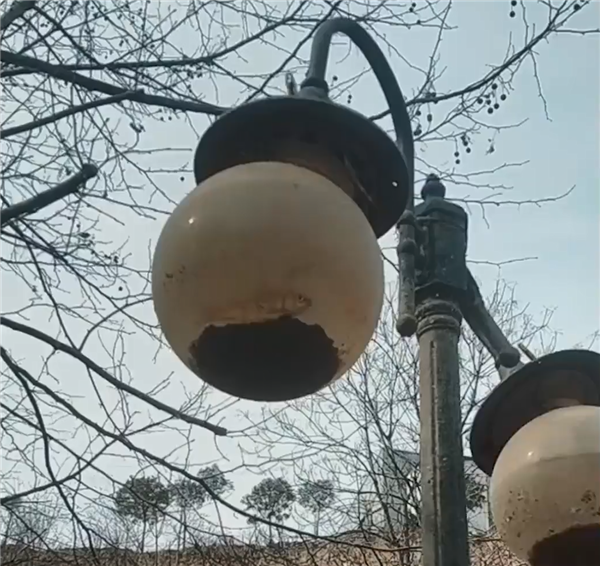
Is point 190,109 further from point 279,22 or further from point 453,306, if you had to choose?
point 453,306

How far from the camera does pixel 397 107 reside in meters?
1.93

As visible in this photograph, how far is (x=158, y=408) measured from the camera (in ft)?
12.2

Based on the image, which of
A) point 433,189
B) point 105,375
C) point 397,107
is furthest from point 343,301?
point 105,375

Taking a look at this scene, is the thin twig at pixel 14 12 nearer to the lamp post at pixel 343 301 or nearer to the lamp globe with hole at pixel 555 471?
the lamp post at pixel 343 301

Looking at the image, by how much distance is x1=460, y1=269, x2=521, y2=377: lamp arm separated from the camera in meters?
1.66

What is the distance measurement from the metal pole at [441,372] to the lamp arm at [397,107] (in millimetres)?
69

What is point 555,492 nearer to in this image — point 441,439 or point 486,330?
point 441,439

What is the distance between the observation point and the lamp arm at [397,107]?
1550mm

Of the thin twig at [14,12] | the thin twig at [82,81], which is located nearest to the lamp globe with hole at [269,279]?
the thin twig at [82,81]

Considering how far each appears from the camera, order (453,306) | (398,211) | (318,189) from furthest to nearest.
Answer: (453,306)
(398,211)
(318,189)

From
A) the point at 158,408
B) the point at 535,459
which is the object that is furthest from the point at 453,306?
the point at 158,408

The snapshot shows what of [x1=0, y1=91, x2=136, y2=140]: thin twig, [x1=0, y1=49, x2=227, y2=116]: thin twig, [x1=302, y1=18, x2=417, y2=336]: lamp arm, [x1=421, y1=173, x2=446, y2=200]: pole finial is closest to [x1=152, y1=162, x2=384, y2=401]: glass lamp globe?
[x1=302, y1=18, x2=417, y2=336]: lamp arm

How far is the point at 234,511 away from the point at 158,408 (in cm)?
58

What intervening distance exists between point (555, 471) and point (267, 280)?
22.9 inches
